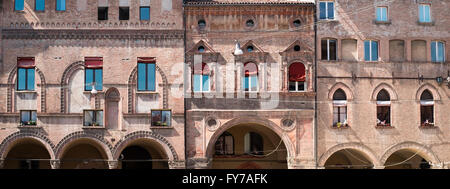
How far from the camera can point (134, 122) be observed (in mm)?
38938

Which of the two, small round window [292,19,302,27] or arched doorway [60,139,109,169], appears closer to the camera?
small round window [292,19,302,27]

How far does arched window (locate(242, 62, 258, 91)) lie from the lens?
39562 millimetres

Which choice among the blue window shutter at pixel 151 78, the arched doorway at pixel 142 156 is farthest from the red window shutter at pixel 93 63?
the arched doorway at pixel 142 156

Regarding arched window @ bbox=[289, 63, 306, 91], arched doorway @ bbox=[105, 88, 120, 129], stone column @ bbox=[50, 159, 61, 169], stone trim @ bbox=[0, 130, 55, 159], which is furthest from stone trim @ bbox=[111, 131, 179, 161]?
arched window @ bbox=[289, 63, 306, 91]

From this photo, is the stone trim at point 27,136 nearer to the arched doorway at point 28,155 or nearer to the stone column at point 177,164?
the arched doorway at point 28,155

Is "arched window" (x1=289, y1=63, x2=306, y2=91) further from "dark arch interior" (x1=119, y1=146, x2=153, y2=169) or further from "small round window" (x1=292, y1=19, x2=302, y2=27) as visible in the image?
"dark arch interior" (x1=119, y1=146, x2=153, y2=169)

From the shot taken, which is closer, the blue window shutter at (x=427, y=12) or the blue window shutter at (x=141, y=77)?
the blue window shutter at (x=141, y=77)

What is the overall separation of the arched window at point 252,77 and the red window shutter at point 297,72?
2110mm

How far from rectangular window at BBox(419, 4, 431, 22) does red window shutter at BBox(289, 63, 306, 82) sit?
820 centimetres

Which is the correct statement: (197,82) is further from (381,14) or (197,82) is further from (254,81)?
(381,14)

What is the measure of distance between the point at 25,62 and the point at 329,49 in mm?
18320

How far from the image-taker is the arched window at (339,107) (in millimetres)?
39750

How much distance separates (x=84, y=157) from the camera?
139ft
